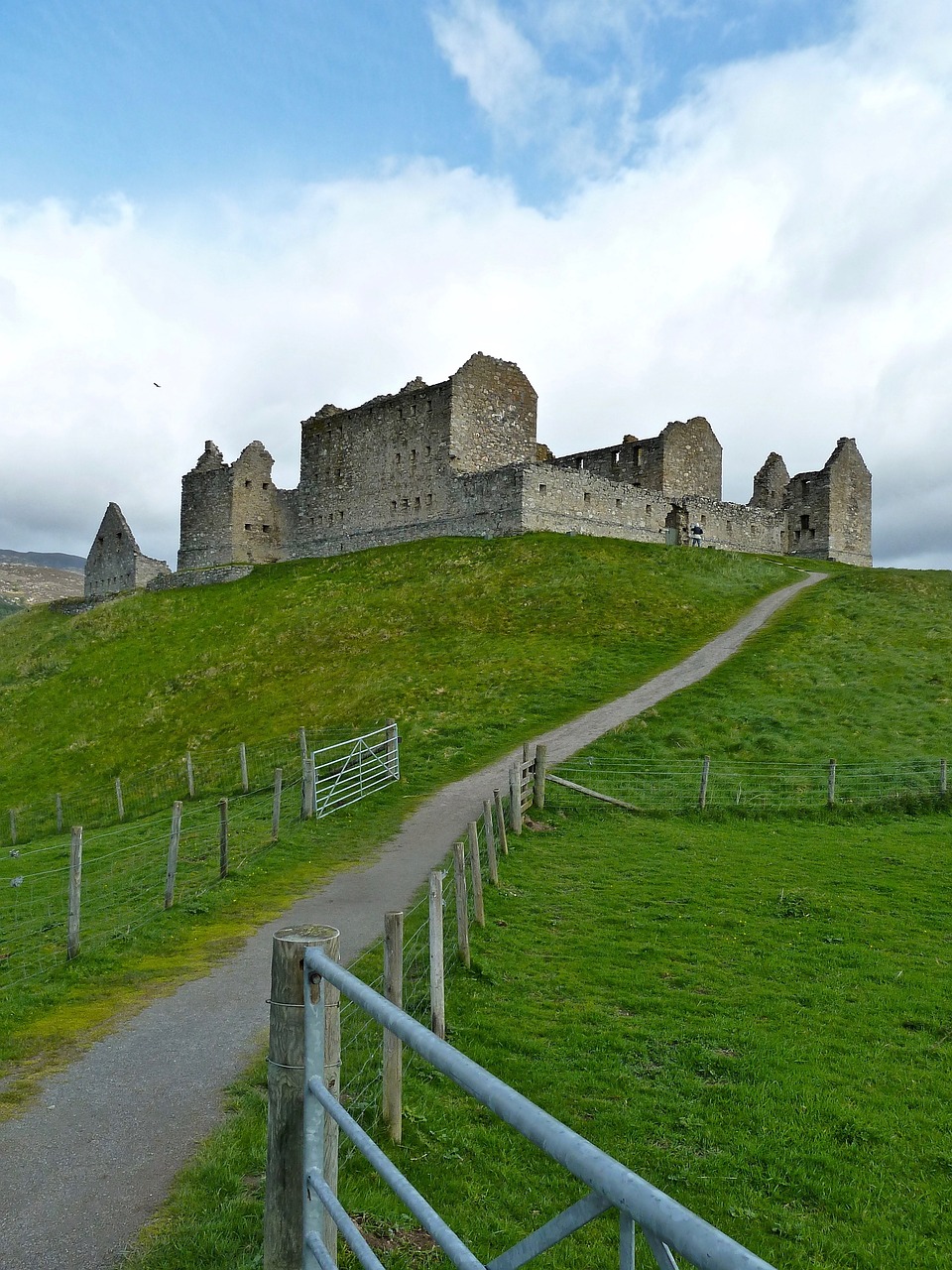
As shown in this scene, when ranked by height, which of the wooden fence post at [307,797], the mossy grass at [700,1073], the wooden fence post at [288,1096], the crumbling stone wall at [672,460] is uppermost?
the crumbling stone wall at [672,460]

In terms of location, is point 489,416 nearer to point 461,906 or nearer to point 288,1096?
point 461,906

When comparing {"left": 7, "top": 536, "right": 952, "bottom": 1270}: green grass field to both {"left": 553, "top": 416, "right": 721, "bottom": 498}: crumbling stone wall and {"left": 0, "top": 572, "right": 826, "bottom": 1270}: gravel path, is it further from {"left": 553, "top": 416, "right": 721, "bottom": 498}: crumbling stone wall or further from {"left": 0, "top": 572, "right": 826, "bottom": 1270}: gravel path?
{"left": 553, "top": 416, "right": 721, "bottom": 498}: crumbling stone wall

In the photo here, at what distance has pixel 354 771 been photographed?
2481 centimetres

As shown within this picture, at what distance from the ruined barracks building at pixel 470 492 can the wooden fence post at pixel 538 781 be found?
2985 cm

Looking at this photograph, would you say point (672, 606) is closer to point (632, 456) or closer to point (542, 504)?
point (542, 504)

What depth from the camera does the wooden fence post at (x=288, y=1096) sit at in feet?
12.5

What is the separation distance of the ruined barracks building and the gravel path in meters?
40.5

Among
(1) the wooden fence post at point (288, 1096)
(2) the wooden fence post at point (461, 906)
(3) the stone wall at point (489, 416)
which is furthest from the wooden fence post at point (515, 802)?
Answer: (3) the stone wall at point (489, 416)

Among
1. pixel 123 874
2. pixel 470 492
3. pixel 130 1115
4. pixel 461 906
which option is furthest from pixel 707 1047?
pixel 470 492

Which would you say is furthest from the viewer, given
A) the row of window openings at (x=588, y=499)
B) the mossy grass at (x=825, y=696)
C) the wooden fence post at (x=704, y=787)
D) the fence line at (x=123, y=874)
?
the row of window openings at (x=588, y=499)

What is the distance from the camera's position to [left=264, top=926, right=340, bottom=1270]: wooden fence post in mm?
3822

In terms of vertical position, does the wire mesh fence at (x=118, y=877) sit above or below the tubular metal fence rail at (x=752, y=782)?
below

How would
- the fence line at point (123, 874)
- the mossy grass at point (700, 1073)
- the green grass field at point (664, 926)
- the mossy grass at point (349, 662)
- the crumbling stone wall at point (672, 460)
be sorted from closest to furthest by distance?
the mossy grass at point (700, 1073)
the green grass field at point (664, 926)
the fence line at point (123, 874)
the mossy grass at point (349, 662)
the crumbling stone wall at point (672, 460)

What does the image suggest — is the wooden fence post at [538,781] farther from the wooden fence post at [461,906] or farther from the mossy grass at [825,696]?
the wooden fence post at [461,906]
